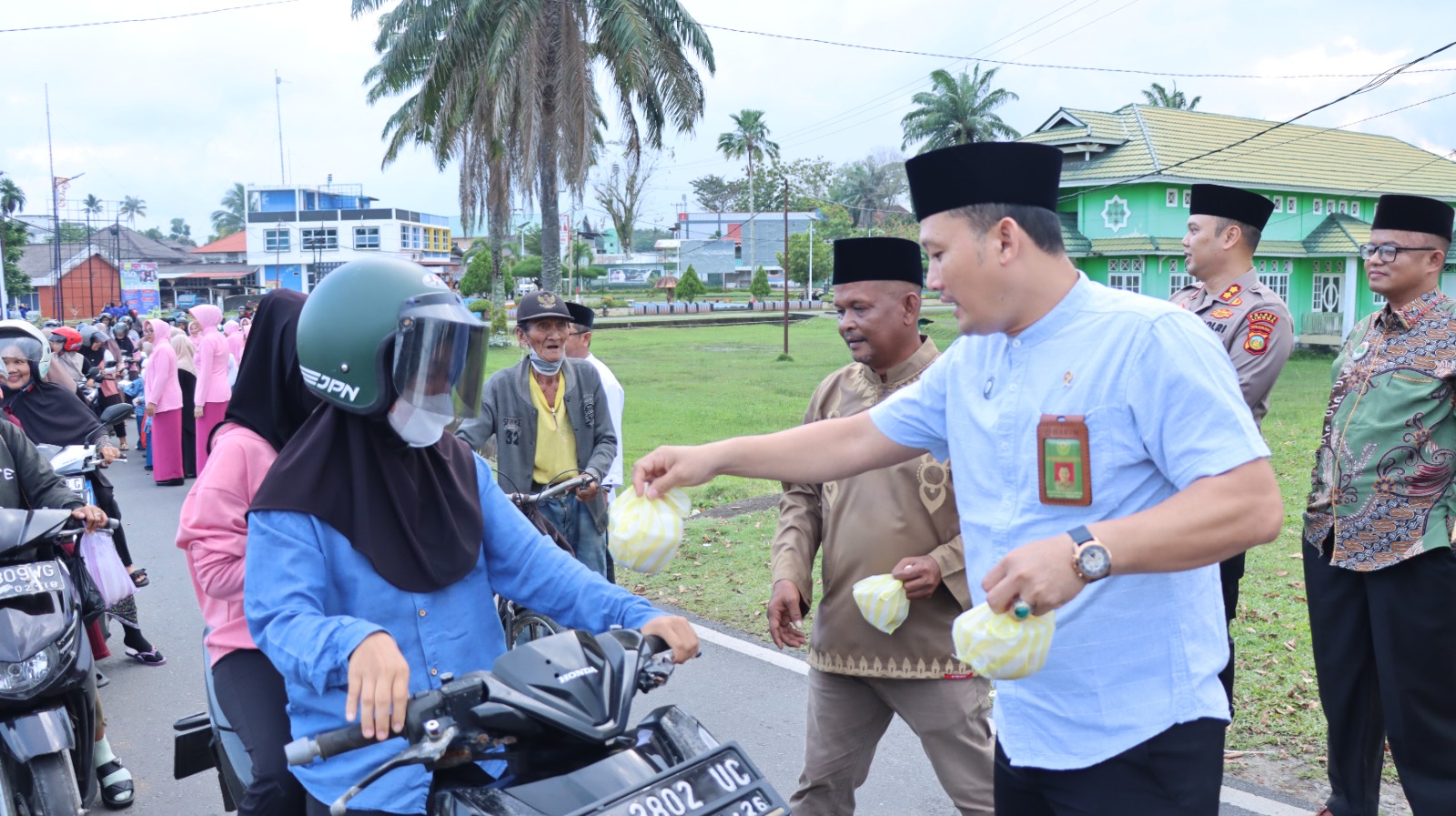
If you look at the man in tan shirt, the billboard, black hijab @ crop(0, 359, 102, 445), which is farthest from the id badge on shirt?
the billboard

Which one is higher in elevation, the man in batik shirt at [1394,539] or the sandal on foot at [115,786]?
the man in batik shirt at [1394,539]

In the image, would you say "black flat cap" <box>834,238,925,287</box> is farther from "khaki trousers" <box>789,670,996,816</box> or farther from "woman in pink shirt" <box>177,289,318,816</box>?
"woman in pink shirt" <box>177,289,318,816</box>

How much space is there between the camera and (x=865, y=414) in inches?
110

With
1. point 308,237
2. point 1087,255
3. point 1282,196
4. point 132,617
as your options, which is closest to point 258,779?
point 132,617

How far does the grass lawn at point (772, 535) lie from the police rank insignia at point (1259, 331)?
1.76 meters

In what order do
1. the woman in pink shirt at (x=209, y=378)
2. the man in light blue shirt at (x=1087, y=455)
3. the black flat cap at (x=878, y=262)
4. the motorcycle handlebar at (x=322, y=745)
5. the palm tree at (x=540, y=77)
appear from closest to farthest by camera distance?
the motorcycle handlebar at (x=322, y=745) < the man in light blue shirt at (x=1087, y=455) < the black flat cap at (x=878, y=262) < the woman in pink shirt at (x=209, y=378) < the palm tree at (x=540, y=77)

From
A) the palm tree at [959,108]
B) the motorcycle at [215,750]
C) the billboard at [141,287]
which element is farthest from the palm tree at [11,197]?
the motorcycle at [215,750]

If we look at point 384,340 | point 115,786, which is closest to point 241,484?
point 384,340

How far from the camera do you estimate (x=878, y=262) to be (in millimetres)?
3492

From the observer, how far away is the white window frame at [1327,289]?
36969 mm

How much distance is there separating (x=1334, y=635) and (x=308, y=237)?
303 feet

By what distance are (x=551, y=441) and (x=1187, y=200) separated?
1312 inches

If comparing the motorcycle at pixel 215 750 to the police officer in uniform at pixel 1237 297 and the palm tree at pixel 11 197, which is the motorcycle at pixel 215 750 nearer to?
the police officer in uniform at pixel 1237 297

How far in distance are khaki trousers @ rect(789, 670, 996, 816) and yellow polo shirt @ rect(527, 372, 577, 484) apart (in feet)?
11.0
